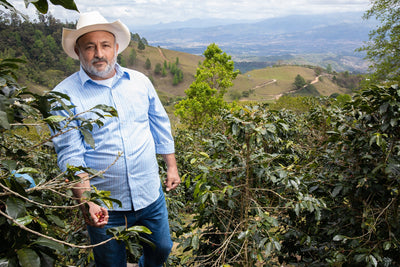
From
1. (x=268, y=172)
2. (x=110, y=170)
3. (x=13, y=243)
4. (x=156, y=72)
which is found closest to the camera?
(x=13, y=243)

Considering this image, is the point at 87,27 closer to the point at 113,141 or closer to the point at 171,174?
the point at 113,141

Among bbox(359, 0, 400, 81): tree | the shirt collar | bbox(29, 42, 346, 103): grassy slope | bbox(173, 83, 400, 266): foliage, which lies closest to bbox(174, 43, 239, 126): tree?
bbox(359, 0, 400, 81): tree

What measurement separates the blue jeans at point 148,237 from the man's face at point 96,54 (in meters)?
1.06

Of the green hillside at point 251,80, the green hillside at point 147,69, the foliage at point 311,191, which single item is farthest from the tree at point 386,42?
the green hillside at point 251,80

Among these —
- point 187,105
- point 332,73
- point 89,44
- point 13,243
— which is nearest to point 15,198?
point 13,243

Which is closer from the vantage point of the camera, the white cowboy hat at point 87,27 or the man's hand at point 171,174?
the white cowboy hat at point 87,27

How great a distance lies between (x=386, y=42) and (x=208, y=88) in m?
13.2

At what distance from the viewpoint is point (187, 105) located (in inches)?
795

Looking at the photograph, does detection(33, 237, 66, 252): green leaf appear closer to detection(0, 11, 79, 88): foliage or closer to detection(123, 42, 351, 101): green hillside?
detection(0, 11, 79, 88): foliage

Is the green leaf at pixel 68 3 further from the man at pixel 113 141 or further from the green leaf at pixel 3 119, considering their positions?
the man at pixel 113 141

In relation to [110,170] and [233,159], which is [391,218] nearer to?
[233,159]

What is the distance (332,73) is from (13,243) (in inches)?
4263

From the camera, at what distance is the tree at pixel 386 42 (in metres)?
19.4

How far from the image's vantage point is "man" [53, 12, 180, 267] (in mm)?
1994
